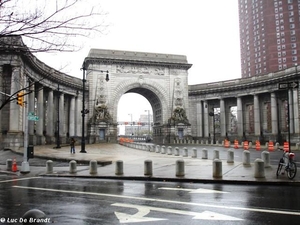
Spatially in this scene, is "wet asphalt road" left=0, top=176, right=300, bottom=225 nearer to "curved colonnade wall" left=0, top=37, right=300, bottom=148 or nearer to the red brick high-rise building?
"curved colonnade wall" left=0, top=37, right=300, bottom=148

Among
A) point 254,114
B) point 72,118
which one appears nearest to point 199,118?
point 254,114

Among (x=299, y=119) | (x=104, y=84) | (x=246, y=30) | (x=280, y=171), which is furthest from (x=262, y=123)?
(x=246, y=30)

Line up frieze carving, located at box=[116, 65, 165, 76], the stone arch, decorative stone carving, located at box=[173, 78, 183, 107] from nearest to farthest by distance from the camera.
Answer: the stone arch → frieze carving, located at box=[116, 65, 165, 76] → decorative stone carving, located at box=[173, 78, 183, 107]

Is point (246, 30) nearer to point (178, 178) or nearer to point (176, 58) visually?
point (176, 58)

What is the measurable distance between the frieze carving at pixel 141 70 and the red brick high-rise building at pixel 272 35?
52.9 meters

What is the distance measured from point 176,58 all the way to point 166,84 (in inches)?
280

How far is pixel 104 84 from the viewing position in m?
68.9

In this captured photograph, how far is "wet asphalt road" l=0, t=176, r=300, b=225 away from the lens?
7.65 meters

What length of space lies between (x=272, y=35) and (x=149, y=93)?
65.7 metres

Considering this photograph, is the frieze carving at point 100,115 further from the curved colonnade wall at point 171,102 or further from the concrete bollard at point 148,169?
the concrete bollard at point 148,169

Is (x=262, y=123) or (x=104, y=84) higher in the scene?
(x=104, y=84)

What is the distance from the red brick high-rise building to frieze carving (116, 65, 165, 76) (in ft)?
174

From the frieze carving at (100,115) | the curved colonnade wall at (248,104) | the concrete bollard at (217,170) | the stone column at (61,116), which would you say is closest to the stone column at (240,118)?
the curved colonnade wall at (248,104)

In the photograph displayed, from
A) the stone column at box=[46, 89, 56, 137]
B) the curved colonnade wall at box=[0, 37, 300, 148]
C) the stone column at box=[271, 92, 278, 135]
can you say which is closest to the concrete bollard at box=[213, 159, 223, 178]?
the curved colonnade wall at box=[0, 37, 300, 148]
